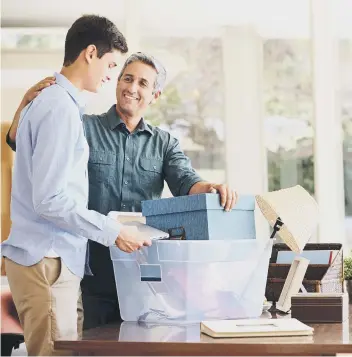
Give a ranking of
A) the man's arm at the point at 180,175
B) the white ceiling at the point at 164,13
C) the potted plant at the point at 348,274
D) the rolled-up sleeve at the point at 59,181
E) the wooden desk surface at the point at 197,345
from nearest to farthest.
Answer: the wooden desk surface at the point at 197,345 → the rolled-up sleeve at the point at 59,181 → the man's arm at the point at 180,175 → the potted plant at the point at 348,274 → the white ceiling at the point at 164,13

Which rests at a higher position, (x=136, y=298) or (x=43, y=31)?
(x=43, y=31)

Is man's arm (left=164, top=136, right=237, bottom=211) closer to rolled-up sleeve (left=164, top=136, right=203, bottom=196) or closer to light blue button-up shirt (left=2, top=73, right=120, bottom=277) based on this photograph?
rolled-up sleeve (left=164, top=136, right=203, bottom=196)

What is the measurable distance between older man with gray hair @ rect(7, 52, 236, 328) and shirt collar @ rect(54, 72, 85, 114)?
28cm

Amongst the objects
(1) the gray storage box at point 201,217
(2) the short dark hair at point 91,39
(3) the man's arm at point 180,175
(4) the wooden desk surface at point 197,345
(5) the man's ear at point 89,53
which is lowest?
(4) the wooden desk surface at point 197,345

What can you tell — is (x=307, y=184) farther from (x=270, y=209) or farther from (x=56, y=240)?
(x=56, y=240)

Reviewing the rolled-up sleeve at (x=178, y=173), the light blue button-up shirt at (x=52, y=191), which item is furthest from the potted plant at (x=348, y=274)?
the light blue button-up shirt at (x=52, y=191)

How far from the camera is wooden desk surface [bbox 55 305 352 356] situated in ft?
5.58

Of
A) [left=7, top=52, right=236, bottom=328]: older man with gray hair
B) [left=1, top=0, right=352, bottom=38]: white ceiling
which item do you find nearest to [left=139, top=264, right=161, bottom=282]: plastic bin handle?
[left=7, top=52, right=236, bottom=328]: older man with gray hair

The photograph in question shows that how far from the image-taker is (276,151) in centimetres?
530

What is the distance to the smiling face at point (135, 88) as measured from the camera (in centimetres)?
260

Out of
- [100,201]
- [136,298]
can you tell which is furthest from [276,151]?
[136,298]

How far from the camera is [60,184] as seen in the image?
1.97m

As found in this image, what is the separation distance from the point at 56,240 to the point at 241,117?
11.0ft

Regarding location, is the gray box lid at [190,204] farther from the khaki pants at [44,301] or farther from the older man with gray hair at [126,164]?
the khaki pants at [44,301]
